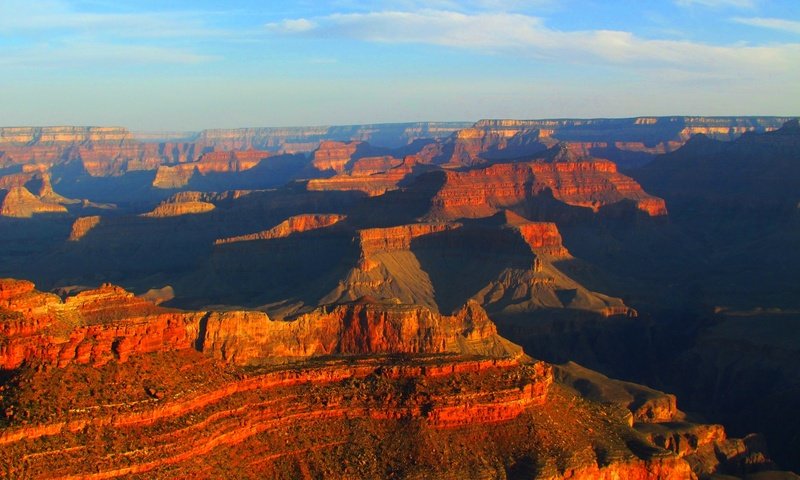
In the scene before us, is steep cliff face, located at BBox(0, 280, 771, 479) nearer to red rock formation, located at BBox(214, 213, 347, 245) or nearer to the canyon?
the canyon

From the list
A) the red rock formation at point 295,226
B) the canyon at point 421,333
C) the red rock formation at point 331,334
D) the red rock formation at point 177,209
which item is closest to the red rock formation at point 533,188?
the canyon at point 421,333

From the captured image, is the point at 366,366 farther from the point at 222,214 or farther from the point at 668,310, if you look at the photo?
the point at 222,214

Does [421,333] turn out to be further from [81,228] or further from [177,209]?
[177,209]

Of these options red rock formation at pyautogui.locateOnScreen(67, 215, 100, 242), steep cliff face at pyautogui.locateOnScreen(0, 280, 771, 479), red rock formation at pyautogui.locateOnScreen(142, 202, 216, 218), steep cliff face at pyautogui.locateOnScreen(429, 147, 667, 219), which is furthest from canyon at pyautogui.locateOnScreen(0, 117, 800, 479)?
red rock formation at pyautogui.locateOnScreen(142, 202, 216, 218)

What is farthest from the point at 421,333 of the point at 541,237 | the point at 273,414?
the point at 541,237

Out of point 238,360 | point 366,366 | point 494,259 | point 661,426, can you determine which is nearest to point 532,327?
point 494,259

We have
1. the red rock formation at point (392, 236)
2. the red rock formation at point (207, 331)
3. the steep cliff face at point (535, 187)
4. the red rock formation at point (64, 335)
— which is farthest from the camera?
the steep cliff face at point (535, 187)

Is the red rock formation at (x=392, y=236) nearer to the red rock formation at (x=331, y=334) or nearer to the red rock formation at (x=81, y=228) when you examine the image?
the red rock formation at (x=331, y=334)
